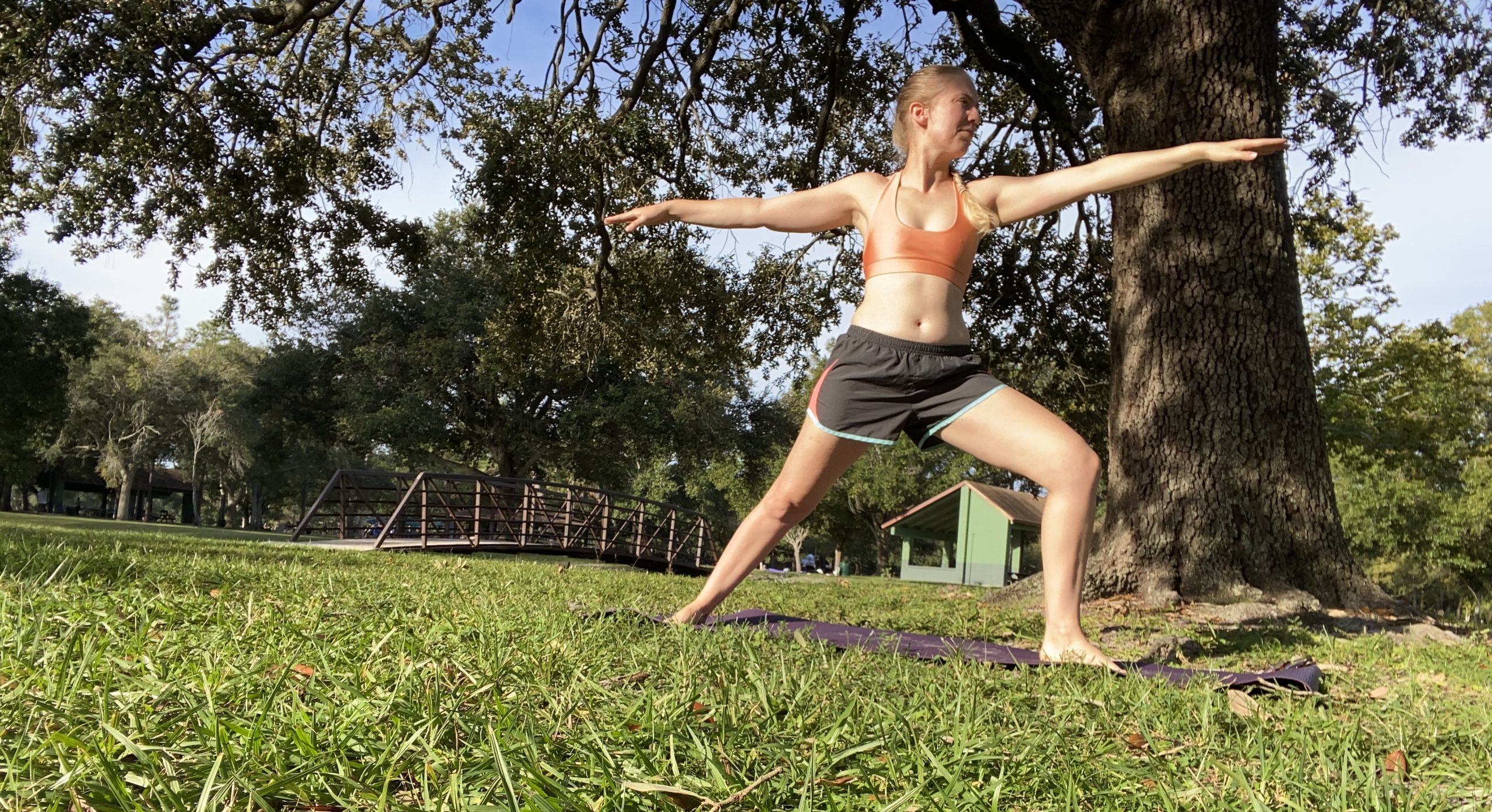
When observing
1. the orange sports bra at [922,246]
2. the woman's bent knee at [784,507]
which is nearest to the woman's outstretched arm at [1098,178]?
the orange sports bra at [922,246]

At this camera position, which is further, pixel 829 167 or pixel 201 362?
pixel 201 362

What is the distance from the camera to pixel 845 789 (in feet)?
5.34

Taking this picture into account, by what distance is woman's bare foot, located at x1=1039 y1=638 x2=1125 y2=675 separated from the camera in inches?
130

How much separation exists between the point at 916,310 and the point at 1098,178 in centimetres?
83

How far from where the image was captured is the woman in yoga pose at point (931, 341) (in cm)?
357

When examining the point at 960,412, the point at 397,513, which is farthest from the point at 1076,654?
the point at 397,513

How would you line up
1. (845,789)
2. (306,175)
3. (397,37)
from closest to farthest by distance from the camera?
(845,789) → (306,175) → (397,37)

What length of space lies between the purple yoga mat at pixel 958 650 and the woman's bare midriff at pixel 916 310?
3.72ft

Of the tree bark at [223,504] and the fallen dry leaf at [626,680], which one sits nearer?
the fallen dry leaf at [626,680]

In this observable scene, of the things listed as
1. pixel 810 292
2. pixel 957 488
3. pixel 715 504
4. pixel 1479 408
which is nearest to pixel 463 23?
pixel 810 292

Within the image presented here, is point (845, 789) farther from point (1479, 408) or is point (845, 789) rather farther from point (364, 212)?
point (1479, 408)

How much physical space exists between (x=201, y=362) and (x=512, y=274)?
154 feet

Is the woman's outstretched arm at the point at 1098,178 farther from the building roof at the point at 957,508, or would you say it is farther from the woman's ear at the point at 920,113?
the building roof at the point at 957,508

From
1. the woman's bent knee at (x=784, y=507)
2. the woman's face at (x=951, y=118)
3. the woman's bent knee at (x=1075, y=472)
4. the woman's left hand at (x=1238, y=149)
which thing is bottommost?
the woman's bent knee at (x=784, y=507)
